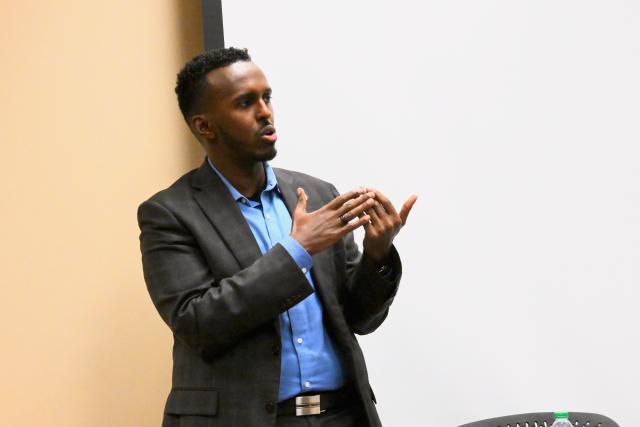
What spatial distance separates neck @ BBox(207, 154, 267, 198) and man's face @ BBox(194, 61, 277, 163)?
16 millimetres

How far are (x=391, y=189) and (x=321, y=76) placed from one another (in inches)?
15.9

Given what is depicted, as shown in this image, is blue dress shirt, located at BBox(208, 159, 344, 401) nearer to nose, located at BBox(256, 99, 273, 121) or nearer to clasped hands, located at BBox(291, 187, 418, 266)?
clasped hands, located at BBox(291, 187, 418, 266)

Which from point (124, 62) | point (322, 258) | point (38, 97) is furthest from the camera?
point (124, 62)

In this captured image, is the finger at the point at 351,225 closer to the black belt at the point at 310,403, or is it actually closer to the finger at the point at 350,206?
the finger at the point at 350,206

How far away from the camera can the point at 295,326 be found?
2129mm

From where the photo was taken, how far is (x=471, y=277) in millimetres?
2818

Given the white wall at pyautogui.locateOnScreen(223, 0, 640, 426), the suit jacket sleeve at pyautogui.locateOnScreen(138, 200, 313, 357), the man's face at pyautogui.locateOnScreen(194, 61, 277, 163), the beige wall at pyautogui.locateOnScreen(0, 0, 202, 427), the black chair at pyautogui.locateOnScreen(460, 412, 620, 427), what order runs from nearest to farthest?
the suit jacket sleeve at pyautogui.locateOnScreen(138, 200, 313, 357) → the man's face at pyautogui.locateOnScreen(194, 61, 277, 163) → the black chair at pyautogui.locateOnScreen(460, 412, 620, 427) → the beige wall at pyautogui.locateOnScreen(0, 0, 202, 427) → the white wall at pyautogui.locateOnScreen(223, 0, 640, 426)

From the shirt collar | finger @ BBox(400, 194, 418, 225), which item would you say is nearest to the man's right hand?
finger @ BBox(400, 194, 418, 225)

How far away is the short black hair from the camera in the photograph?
90.0 inches

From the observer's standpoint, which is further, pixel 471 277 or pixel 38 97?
pixel 471 277

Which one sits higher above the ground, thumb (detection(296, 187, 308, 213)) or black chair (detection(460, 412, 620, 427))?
thumb (detection(296, 187, 308, 213))

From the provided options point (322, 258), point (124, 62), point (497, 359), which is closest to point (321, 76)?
point (124, 62)

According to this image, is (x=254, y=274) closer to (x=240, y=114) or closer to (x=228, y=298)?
(x=228, y=298)

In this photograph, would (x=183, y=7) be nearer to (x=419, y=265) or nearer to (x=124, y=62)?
(x=124, y=62)
